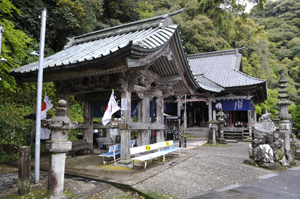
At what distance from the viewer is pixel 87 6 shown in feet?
51.1

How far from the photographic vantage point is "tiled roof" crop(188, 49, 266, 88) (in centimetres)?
1739

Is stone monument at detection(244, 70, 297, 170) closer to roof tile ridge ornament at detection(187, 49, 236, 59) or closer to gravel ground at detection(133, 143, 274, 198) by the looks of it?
gravel ground at detection(133, 143, 274, 198)

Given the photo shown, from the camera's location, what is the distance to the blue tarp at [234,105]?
16969 millimetres

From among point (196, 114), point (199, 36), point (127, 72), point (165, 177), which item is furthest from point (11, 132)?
point (199, 36)

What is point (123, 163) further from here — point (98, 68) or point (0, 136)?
point (0, 136)

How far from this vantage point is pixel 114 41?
7.76 m

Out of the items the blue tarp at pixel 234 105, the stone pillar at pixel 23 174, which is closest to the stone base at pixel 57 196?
the stone pillar at pixel 23 174

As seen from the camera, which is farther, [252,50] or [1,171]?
[252,50]

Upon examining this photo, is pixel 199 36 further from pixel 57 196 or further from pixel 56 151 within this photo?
pixel 57 196

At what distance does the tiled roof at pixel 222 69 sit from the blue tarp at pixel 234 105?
1.63 meters

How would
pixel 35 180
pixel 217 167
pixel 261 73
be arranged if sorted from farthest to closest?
pixel 261 73
pixel 217 167
pixel 35 180

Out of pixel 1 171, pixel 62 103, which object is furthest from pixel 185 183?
pixel 1 171

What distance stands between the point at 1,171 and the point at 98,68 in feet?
15.3

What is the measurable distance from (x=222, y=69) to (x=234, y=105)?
18.6 feet
